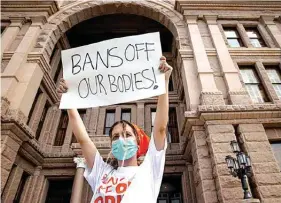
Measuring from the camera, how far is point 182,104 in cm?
1286

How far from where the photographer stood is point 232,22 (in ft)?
40.3

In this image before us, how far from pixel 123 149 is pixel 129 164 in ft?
0.68

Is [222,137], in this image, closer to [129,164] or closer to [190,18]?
[129,164]

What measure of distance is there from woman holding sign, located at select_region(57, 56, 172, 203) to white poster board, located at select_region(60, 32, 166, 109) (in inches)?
7.1

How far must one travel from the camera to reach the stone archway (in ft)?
38.8

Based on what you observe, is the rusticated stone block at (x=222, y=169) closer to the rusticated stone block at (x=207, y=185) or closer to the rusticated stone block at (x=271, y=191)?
the rusticated stone block at (x=207, y=185)

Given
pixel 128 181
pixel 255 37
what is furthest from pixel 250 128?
pixel 255 37

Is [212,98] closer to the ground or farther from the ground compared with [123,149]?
farther from the ground

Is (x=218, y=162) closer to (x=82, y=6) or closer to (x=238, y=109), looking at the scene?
(x=238, y=109)

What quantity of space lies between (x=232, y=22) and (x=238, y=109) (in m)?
7.14

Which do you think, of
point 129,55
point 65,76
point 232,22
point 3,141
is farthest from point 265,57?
point 3,141

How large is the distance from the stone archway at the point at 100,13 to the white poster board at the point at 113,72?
8.84 metres

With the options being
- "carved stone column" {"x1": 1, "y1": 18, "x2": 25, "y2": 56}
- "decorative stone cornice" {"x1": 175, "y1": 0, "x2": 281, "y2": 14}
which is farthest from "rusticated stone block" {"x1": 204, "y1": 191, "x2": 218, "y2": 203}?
"carved stone column" {"x1": 1, "y1": 18, "x2": 25, "y2": 56}

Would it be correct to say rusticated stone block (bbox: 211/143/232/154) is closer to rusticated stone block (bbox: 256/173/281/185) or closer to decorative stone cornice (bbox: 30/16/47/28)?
rusticated stone block (bbox: 256/173/281/185)
